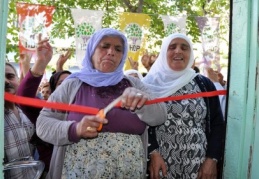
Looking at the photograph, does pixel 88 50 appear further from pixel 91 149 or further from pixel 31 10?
pixel 31 10

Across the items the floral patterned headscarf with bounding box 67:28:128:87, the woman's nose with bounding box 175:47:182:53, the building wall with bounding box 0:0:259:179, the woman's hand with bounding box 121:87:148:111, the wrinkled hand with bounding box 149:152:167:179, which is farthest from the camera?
the woman's nose with bounding box 175:47:182:53

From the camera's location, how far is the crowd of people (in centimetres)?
179

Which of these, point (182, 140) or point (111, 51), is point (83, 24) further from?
point (182, 140)

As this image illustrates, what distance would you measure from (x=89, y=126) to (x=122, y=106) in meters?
0.21

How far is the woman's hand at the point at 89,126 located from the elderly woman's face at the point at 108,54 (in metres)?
0.56

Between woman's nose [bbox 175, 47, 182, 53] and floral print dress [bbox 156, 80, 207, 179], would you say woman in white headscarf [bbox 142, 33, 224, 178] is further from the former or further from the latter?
woman's nose [bbox 175, 47, 182, 53]

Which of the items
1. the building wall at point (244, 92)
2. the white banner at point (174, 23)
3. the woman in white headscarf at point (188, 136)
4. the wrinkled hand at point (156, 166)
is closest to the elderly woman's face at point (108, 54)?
the woman in white headscarf at point (188, 136)

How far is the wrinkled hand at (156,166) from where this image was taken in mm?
2150

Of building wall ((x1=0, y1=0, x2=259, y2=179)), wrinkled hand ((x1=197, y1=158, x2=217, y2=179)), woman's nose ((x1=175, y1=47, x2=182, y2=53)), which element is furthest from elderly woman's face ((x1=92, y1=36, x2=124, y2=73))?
building wall ((x1=0, y1=0, x2=259, y2=179))

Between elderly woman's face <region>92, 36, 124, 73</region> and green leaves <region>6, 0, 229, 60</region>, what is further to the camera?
green leaves <region>6, 0, 229, 60</region>

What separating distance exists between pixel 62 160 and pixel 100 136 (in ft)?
0.84

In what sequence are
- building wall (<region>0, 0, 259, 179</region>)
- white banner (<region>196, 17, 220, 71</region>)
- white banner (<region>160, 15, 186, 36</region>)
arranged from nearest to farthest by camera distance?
building wall (<region>0, 0, 259, 179</region>), white banner (<region>196, 17, 220, 71</region>), white banner (<region>160, 15, 186, 36</region>)

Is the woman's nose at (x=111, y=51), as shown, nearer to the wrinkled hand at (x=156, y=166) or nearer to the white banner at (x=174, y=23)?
the wrinkled hand at (x=156, y=166)

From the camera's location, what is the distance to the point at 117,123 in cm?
183
